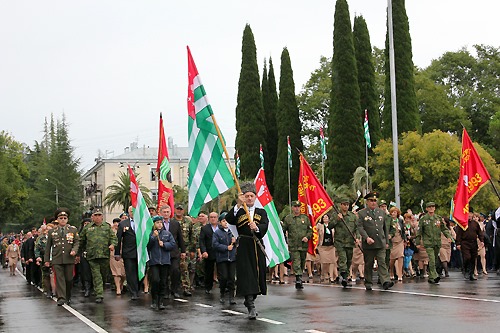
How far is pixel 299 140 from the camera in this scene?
67812 mm

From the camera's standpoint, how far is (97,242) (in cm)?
1978

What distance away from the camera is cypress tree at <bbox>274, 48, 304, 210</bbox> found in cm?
6669

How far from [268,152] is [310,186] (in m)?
50.1

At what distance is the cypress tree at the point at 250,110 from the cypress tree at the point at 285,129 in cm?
189

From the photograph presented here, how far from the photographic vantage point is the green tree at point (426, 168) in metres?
46.1

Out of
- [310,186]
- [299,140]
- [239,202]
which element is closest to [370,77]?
[299,140]

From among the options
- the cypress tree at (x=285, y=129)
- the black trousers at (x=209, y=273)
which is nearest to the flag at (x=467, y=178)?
the black trousers at (x=209, y=273)

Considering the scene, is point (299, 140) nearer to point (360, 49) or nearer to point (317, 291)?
point (360, 49)

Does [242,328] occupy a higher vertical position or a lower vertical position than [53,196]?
lower

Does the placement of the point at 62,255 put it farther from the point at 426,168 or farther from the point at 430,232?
the point at 426,168

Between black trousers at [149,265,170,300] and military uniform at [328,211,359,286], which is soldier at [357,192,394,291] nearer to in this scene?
military uniform at [328,211,359,286]

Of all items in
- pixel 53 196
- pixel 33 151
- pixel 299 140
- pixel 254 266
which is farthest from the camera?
pixel 33 151

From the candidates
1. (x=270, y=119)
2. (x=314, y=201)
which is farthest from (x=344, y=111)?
(x=314, y=201)

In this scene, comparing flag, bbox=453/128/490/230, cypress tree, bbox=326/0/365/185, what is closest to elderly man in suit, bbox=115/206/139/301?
flag, bbox=453/128/490/230
